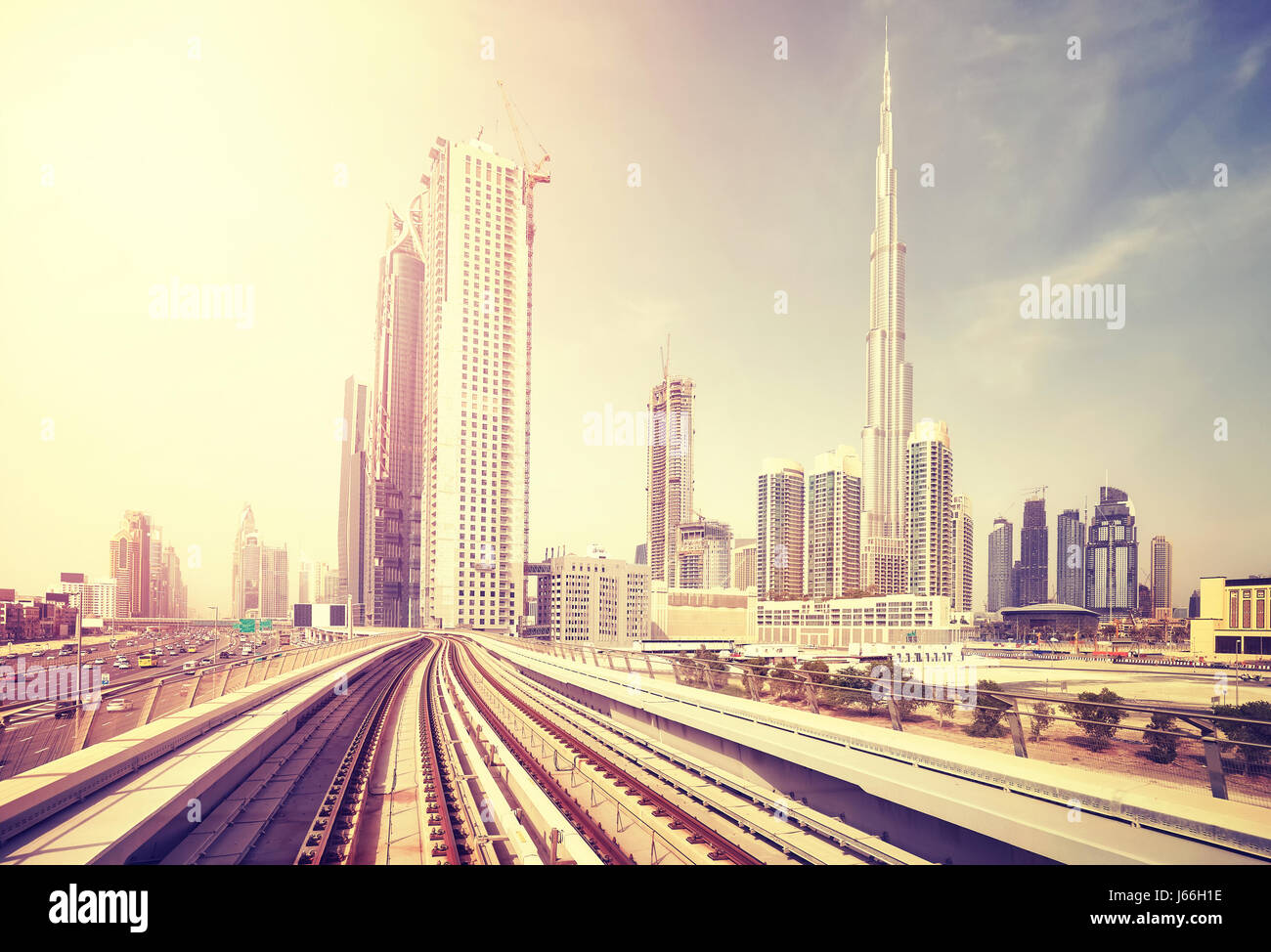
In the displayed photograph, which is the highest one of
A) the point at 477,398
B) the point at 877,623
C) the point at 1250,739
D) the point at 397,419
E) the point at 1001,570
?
the point at 397,419

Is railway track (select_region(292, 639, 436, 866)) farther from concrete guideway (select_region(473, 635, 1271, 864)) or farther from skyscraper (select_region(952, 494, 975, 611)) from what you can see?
skyscraper (select_region(952, 494, 975, 611))

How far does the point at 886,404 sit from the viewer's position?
178500 mm

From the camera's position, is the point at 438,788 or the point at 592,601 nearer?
the point at 438,788

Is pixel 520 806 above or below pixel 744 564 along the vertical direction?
above

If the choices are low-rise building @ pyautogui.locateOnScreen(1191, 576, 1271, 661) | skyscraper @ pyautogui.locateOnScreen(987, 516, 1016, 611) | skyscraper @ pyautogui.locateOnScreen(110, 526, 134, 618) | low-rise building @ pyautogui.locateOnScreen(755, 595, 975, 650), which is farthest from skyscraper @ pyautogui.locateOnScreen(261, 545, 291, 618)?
skyscraper @ pyautogui.locateOnScreen(987, 516, 1016, 611)

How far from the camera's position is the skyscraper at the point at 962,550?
109m

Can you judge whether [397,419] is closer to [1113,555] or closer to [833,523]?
[833,523]

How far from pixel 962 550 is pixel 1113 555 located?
9877cm

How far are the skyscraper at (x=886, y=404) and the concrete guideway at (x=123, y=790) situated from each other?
405 ft

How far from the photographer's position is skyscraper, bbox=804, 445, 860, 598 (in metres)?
139

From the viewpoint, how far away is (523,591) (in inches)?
3625

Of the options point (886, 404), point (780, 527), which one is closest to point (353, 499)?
point (780, 527)
